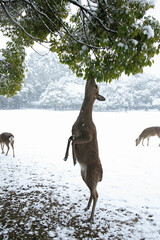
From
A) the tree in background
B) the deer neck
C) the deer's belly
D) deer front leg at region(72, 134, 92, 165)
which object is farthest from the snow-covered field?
the tree in background

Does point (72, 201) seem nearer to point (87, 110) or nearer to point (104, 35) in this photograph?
point (87, 110)

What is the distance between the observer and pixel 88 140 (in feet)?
10.6

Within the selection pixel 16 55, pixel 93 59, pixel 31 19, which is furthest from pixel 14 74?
pixel 93 59

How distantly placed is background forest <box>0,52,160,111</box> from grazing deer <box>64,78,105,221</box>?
49866 millimetres

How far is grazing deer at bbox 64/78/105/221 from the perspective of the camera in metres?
3.25

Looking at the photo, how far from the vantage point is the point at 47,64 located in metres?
62.9

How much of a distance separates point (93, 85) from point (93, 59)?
0.85 m

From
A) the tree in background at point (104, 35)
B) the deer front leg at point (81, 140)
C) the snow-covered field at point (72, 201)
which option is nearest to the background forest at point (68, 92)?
the snow-covered field at point (72, 201)

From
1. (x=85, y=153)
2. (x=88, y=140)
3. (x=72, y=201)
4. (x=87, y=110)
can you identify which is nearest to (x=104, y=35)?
(x=87, y=110)

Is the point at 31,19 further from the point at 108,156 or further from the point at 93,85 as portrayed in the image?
the point at 108,156

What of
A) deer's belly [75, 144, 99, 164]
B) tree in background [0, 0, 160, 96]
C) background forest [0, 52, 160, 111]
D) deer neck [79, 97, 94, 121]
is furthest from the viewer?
background forest [0, 52, 160, 111]

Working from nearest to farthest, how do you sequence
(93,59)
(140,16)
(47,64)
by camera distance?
1. (140,16)
2. (93,59)
3. (47,64)

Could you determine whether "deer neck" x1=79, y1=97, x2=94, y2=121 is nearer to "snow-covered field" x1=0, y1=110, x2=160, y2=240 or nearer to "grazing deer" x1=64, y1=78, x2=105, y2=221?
"grazing deer" x1=64, y1=78, x2=105, y2=221

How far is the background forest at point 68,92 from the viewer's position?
177ft
